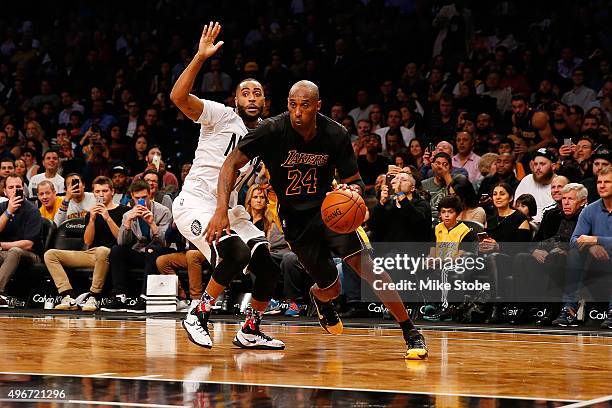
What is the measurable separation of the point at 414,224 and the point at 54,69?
1150cm

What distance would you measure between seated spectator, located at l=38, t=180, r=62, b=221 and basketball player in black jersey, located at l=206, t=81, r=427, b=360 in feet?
23.9

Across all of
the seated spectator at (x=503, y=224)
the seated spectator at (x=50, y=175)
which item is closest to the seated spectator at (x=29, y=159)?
the seated spectator at (x=50, y=175)

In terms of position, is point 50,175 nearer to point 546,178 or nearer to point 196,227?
point 546,178

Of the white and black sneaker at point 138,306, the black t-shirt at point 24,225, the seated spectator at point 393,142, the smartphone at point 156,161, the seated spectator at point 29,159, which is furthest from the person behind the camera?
the seated spectator at point 29,159

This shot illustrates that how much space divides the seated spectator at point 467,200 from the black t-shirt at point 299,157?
160 inches

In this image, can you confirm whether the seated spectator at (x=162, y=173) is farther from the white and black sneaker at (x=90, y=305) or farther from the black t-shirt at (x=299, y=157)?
the black t-shirt at (x=299, y=157)

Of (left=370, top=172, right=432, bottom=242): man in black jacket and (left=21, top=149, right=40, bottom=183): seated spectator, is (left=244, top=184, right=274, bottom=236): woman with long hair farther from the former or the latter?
(left=21, top=149, right=40, bottom=183): seated spectator

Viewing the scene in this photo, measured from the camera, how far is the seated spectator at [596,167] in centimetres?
1086

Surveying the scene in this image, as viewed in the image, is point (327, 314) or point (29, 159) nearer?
point (327, 314)

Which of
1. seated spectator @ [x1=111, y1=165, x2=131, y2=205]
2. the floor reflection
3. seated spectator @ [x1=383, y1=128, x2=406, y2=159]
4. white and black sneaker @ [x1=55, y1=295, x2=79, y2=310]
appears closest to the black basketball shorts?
the floor reflection

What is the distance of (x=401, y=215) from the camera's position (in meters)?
11.1

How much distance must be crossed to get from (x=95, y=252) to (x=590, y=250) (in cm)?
609

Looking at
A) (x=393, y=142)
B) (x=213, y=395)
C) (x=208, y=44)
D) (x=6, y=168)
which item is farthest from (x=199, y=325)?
(x=6, y=168)

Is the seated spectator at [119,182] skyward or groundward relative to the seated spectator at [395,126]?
groundward
